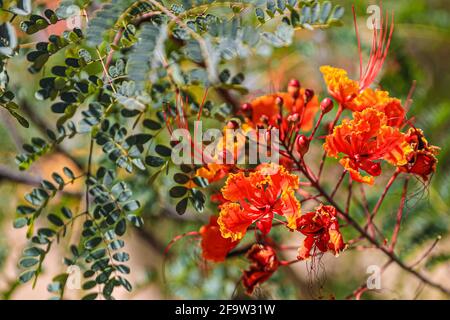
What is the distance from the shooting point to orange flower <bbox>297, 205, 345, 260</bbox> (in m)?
0.89

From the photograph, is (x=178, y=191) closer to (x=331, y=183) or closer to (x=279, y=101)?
A: (x=279, y=101)

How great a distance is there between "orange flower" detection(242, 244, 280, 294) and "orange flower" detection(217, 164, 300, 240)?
0.11 meters

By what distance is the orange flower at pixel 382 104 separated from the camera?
981 mm

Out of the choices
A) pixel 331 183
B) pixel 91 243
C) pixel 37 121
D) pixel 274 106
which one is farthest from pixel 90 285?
pixel 331 183

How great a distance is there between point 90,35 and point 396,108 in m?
0.51

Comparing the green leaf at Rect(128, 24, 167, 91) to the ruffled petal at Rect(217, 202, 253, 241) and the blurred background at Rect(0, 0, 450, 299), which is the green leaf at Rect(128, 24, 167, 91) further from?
the blurred background at Rect(0, 0, 450, 299)

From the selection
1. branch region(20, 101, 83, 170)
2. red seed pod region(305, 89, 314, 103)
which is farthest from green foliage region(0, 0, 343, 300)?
branch region(20, 101, 83, 170)

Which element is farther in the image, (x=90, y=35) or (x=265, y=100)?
(x=265, y=100)

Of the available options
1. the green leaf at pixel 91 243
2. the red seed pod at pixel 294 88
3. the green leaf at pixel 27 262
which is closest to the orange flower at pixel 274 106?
the red seed pod at pixel 294 88

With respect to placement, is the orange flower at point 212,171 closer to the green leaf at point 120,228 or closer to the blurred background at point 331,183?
the green leaf at point 120,228

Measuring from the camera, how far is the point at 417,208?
5.36 feet

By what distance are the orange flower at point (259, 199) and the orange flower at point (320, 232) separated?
0.11 feet
